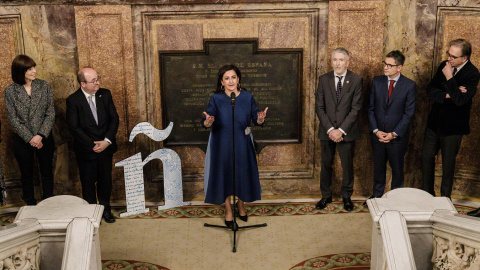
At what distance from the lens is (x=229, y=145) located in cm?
604

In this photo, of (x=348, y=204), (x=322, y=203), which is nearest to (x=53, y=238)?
(x=322, y=203)

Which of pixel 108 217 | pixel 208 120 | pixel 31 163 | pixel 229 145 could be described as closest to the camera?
pixel 208 120

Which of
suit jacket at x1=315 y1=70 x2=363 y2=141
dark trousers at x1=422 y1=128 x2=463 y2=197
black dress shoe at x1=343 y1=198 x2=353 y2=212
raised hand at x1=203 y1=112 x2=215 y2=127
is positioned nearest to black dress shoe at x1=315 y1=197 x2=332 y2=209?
black dress shoe at x1=343 y1=198 x2=353 y2=212

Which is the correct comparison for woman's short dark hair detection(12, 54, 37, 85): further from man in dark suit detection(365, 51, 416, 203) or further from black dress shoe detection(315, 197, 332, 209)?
man in dark suit detection(365, 51, 416, 203)

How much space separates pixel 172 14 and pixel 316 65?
6.35 ft

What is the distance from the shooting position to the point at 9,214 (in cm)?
688

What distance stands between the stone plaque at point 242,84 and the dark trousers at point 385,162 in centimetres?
107

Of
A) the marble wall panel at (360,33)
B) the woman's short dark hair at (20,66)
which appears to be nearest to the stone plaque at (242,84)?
the marble wall panel at (360,33)

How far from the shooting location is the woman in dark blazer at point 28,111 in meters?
6.27

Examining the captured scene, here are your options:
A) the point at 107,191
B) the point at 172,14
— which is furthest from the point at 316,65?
the point at 107,191

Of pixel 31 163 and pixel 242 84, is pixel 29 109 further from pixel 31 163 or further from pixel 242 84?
pixel 242 84

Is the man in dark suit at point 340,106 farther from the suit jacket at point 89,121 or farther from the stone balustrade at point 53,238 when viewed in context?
the stone balustrade at point 53,238

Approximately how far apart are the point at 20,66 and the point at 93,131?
1.09 metres

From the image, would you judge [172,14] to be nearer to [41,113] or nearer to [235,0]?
[235,0]
